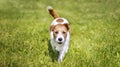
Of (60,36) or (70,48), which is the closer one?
(60,36)

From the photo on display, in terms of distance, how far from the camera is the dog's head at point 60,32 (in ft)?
24.1

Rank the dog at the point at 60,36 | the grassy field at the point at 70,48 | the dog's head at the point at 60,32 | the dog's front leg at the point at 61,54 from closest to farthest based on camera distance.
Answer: the grassy field at the point at 70,48 < the dog's head at the point at 60,32 < the dog at the point at 60,36 < the dog's front leg at the point at 61,54

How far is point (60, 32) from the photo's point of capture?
24.7 feet

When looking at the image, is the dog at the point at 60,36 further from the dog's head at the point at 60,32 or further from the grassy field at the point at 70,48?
the grassy field at the point at 70,48

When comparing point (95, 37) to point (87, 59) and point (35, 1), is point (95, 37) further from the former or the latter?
point (35, 1)

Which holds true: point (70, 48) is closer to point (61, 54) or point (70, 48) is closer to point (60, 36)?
point (61, 54)

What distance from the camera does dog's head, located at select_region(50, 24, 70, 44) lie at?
7333 millimetres

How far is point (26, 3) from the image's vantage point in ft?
67.1

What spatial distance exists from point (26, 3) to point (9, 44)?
12.9 meters

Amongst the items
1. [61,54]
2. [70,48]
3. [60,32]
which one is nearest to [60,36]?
[60,32]

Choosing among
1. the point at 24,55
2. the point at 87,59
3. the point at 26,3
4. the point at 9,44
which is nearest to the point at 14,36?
the point at 9,44

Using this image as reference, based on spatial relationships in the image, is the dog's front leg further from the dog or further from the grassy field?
the grassy field

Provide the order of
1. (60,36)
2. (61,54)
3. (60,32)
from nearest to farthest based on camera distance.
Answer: (60,36) < (60,32) < (61,54)

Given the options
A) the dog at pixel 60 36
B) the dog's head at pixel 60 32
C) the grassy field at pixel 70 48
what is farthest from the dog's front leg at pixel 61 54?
the dog's head at pixel 60 32
